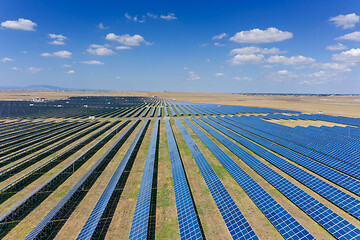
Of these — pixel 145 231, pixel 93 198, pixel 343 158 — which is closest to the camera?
pixel 145 231

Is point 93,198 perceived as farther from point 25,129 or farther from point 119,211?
point 25,129

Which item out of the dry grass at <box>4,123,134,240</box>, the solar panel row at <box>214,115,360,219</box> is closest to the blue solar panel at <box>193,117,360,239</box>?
the solar panel row at <box>214,115,360,219</box>

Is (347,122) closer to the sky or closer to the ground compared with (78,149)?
closer to the sky

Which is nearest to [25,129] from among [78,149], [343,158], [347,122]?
[78,149]

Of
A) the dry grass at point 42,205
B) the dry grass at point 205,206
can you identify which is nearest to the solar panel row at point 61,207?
the dry grass at point 42,205

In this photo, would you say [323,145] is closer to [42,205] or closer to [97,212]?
[97,212]

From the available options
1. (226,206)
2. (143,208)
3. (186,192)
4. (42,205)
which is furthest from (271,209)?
(42,205)

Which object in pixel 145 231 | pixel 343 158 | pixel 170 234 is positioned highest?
pixel 343 158

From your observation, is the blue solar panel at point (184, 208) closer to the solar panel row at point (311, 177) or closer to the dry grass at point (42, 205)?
the dry grass at point (42, 205)
